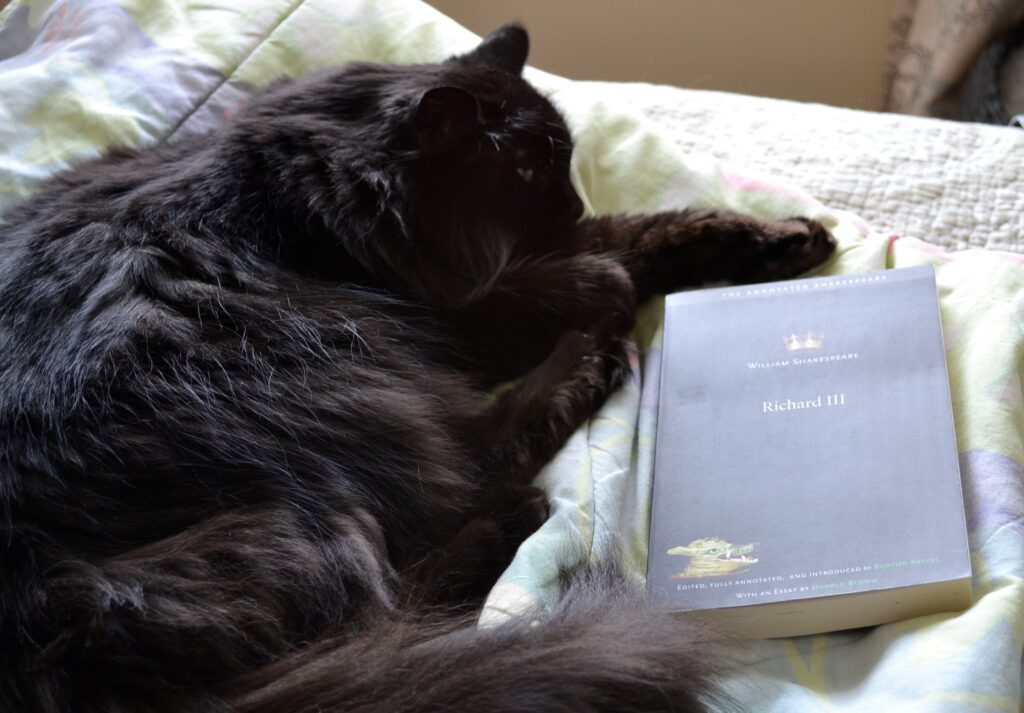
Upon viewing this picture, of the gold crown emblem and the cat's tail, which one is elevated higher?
the gold crown emblem

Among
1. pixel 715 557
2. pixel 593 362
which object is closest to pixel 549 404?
pixel 593 362

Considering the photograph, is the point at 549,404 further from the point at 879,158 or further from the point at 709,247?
the point at 879,158

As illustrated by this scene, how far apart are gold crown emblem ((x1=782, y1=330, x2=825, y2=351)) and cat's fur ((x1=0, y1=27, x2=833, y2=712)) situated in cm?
19

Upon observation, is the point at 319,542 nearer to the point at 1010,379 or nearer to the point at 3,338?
the point at 3,338

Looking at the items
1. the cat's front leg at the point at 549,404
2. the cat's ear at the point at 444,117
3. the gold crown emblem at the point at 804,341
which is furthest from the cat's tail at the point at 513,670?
the cat's ear at the point at 444,117

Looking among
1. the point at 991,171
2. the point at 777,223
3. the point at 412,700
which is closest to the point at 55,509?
the point at 412,700

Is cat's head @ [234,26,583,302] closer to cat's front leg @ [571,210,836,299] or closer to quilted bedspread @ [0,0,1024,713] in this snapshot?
cat's front leg @ [571,210,836,299]

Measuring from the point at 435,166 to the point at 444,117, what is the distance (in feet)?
0.21

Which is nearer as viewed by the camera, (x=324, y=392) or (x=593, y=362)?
(x=324, y=392)

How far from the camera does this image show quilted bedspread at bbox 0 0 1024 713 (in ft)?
3.44

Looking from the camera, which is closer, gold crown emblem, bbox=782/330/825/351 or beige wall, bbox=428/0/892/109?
gold crown emblem, bbox=782/330/825/351

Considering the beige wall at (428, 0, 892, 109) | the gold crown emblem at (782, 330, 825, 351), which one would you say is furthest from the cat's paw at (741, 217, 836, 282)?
the beige wall at (428, 0, 892, 109)

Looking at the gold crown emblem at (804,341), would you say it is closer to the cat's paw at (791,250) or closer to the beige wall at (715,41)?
the cat's paw at (791,250)

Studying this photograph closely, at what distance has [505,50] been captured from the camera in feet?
5.28
